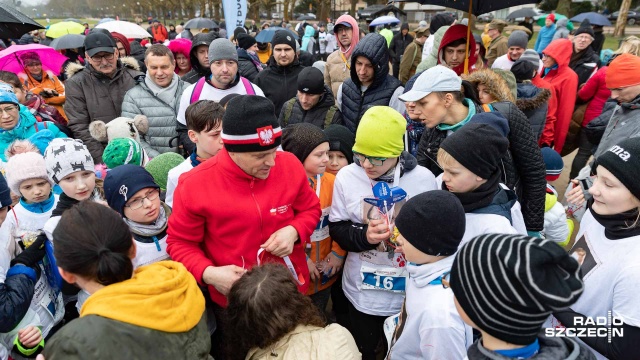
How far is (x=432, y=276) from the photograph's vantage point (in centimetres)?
185

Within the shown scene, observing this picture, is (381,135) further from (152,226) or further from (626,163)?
(152,226)

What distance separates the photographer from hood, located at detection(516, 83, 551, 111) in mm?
4340

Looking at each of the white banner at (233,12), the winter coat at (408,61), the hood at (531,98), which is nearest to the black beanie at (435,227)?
the hood at (531,98)

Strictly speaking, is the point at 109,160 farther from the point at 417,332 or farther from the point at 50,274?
the point at 417,332

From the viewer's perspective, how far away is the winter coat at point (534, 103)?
14.3 ft

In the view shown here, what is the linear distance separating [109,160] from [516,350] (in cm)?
289

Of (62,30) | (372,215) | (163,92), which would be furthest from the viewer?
(62,30)

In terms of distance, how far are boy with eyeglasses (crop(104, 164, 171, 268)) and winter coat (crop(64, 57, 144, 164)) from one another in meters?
2.20

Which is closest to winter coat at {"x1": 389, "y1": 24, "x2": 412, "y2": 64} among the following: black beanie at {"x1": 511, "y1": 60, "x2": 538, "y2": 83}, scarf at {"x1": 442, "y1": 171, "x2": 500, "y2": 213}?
black beanie at {"x1": 511, "y1": 60, "x2": 538, "y2": 83}

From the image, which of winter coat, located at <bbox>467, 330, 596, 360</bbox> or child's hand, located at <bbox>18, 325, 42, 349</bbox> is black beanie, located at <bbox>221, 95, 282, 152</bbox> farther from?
child's hand, located at <bbox>18, 325, 42, 349</bbox>

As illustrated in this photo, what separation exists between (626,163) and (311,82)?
2.66m

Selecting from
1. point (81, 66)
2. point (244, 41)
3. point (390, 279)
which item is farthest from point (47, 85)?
point (390, 279)

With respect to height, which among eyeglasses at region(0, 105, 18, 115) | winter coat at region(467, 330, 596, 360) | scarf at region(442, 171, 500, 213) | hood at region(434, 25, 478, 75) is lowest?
winter coat at region(467, 330, 596, 360)

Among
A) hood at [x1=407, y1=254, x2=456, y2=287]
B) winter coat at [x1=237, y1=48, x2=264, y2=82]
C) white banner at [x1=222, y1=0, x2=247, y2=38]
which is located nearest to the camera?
hood at [x1=407, y1=254, x2=456, y2=287]
